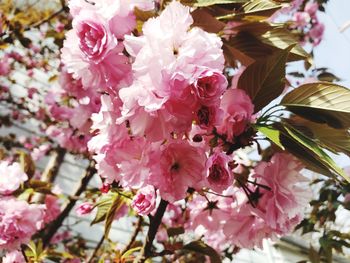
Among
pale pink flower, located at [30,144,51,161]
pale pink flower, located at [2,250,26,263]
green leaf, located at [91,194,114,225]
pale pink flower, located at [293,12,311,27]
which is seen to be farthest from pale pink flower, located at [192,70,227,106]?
pale pink flower, located at [30,144,51,161]

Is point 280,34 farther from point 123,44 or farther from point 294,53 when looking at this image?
point 123,44

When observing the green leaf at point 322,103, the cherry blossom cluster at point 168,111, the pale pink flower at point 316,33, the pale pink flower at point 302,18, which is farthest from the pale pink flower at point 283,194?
the pale pink flower at point 316,33

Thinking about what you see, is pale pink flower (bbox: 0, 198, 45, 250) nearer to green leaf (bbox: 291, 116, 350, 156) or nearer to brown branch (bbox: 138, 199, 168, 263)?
brown branch (bbox: 138, 199, 168, 263)

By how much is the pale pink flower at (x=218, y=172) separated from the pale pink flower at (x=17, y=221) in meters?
0.79

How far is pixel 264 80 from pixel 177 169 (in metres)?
0.24

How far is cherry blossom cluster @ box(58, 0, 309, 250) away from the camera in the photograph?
505 millimetres

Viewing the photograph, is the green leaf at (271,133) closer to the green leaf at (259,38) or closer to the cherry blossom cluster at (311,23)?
the green leaf at (259,38)

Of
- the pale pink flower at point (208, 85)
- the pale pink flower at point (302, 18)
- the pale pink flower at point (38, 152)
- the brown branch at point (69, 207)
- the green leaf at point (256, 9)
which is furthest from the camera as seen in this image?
the pale pink flower at point (38, 152)

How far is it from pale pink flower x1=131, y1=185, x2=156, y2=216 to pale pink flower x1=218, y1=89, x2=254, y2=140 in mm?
210

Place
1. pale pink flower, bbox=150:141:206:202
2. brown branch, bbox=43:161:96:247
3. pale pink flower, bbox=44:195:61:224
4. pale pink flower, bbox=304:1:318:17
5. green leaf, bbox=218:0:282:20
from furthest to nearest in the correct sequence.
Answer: pale pink flower, bbox=304:1:318:17 → brown branch, bbox=43:161:96:247 → pale pink flower, bbox=44:195:61:224 → green leaf, bbox=218:0:282:20 → pale pink flower, bbox=150:141:206:202

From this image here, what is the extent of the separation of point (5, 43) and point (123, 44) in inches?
53.3

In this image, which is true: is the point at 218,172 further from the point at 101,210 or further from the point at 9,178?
the point at 9,178

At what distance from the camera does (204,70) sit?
1.60 ft

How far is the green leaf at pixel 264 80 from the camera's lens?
0.62m
